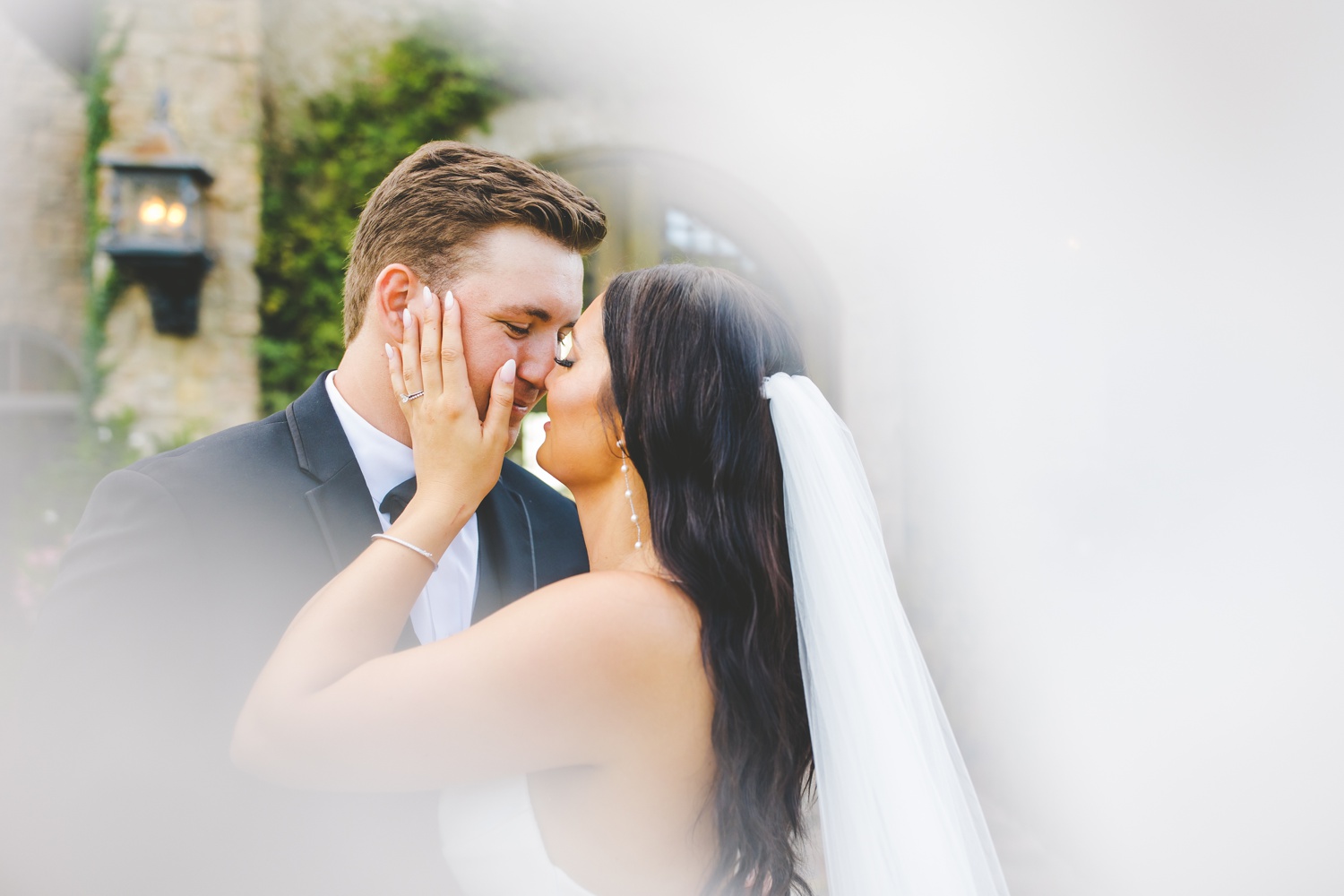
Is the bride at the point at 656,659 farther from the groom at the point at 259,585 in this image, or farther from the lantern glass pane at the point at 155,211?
the lantern glass pane at the point at 155,211

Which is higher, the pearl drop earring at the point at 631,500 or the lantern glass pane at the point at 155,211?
the lantern glass pane at the point at 155,211

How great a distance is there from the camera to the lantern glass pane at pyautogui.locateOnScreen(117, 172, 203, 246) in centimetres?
412

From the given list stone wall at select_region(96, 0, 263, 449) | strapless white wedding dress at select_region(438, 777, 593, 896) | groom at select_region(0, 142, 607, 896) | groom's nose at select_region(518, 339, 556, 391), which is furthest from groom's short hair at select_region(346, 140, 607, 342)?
stone wall at select_region(96, 0, 263, 449)

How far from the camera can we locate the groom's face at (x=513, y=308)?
5.57 ft

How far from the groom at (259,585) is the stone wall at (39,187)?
3.88m

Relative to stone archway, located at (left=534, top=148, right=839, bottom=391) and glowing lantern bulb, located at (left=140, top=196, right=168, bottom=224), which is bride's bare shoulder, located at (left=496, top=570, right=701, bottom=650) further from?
glowing lantern bulb, located at (left=140, top=196, right=168, bottom=224)

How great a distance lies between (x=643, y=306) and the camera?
1.47 meters

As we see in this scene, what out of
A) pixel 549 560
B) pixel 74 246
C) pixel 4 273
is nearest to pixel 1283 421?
pixel 549 560

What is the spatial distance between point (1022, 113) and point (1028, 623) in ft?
7.79

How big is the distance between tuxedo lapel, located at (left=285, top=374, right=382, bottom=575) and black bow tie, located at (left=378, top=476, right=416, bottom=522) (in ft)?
0.10

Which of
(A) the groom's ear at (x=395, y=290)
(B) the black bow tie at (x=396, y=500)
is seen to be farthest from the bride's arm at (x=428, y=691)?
(A) the groom's ear at (x=395, y=290)

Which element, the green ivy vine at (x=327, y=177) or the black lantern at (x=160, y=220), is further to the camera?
the green ivy vine at (x=327, y=177)

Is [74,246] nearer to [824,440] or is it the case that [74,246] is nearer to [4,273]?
[4,273]

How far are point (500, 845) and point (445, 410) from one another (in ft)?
2.57
